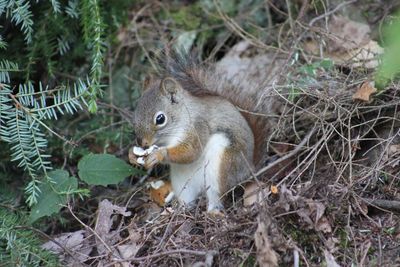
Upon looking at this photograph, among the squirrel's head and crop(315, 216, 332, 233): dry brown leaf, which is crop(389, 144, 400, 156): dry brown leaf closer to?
crop(315, 216, 332, 233): dry brown leaf

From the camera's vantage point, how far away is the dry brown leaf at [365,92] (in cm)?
306

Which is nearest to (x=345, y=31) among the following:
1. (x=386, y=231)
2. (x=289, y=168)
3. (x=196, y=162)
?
(x=289, y=168)

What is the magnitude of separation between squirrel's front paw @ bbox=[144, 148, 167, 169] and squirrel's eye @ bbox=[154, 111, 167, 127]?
0.42ft

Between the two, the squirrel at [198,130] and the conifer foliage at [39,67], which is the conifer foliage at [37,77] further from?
the squirrel at [198,130]

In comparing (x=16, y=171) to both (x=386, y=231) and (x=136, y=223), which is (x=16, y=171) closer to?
(x=136, y=223)

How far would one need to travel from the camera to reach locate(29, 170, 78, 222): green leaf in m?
2.88

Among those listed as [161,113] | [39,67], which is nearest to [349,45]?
[161,113]

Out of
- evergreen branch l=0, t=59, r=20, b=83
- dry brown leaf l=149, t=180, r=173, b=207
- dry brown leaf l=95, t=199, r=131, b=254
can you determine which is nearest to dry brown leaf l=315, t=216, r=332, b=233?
dry brown leaf l=95, t=199, r=131, b=254

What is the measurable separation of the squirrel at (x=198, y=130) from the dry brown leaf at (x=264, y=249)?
26.6 inches

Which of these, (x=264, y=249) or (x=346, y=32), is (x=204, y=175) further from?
(x=346, y=32)

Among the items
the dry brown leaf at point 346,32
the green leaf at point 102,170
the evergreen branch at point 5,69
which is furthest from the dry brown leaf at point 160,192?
the dry brown leaf at point 346,32

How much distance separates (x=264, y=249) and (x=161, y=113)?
1089 mm

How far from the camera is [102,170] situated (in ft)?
10.1

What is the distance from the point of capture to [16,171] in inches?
135
